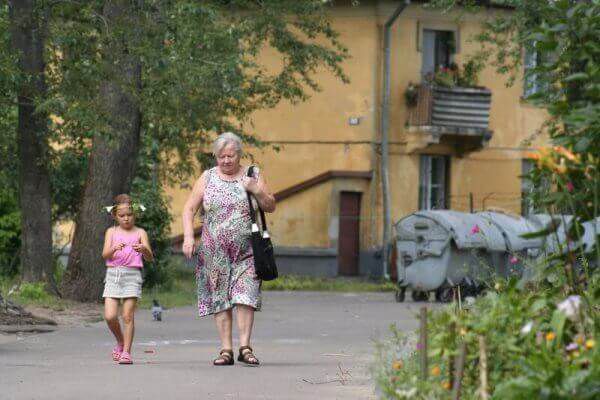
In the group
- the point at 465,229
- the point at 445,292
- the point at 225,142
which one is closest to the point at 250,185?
the point at 225,142

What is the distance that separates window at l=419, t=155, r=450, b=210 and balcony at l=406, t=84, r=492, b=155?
106 cm

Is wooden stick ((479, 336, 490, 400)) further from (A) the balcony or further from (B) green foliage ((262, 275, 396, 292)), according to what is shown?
(A) the balcony

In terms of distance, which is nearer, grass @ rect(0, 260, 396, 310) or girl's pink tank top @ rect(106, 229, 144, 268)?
girl's pink tank top @ rect(106, 229, 144, 268)

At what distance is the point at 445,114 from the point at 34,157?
60.0ft

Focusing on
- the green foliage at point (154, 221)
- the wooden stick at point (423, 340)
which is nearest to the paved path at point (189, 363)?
the wooden stick at point (423, 340)

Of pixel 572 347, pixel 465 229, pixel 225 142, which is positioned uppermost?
pixel 225 142

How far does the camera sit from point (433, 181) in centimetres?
4012

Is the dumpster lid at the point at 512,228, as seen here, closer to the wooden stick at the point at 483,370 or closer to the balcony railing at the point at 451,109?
the balcony railing at the point at 451,109

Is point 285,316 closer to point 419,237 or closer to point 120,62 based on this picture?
point 120,62

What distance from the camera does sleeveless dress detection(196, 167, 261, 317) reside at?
12.1 meters

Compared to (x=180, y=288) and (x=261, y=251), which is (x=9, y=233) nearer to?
(x=180, y=288)

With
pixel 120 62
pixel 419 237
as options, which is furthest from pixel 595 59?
pixel 419 237

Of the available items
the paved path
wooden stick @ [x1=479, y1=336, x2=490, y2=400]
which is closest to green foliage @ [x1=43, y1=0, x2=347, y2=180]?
the paved path

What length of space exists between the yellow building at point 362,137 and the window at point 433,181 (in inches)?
5.2
